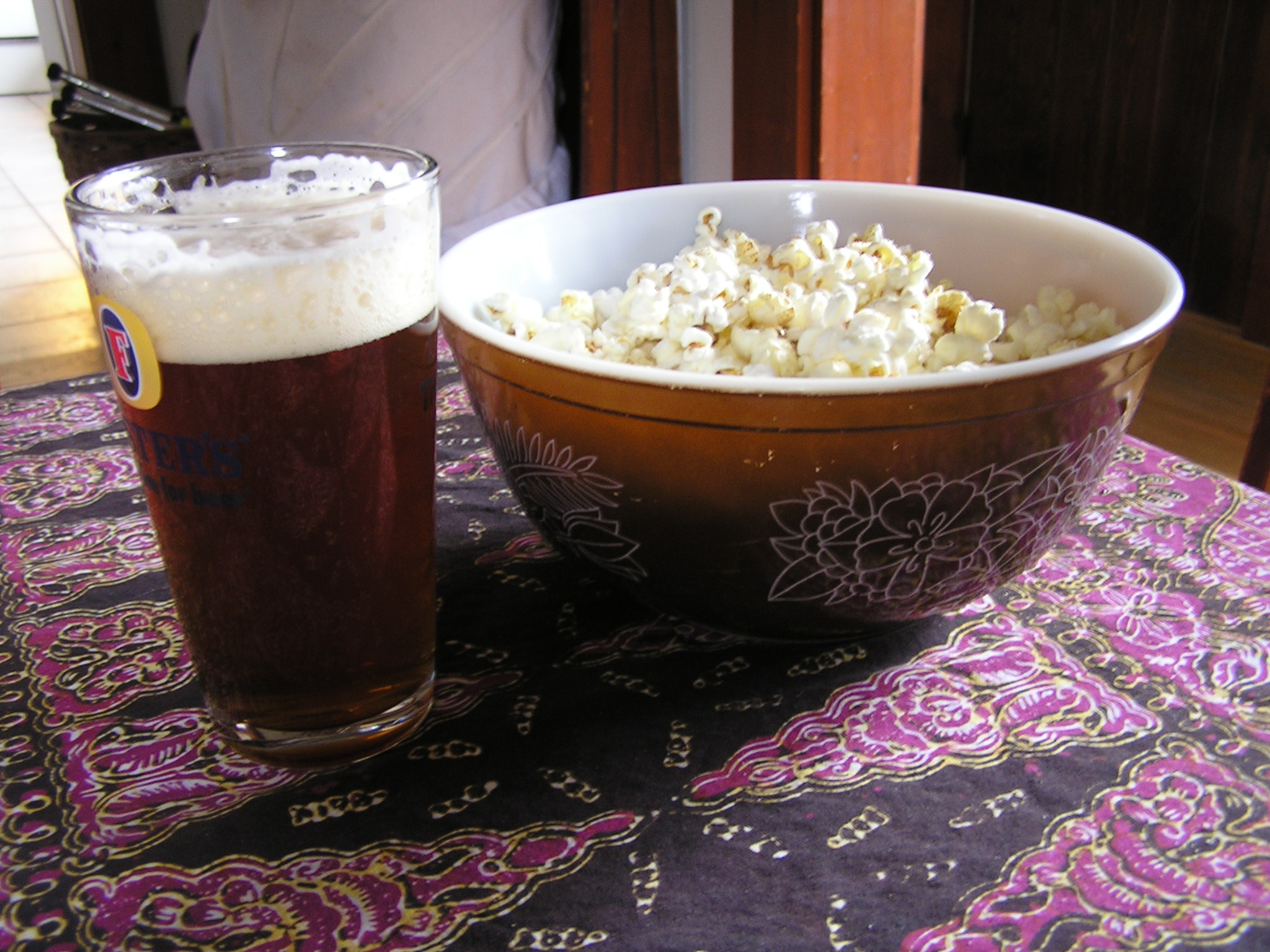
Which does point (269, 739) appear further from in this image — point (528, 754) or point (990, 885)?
point (990, 885)

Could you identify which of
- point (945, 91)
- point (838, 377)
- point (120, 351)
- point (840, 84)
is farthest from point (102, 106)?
point (838, 377)

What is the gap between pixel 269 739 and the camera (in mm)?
514

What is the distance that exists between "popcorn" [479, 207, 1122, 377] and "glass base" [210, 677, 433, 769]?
225 millimetres

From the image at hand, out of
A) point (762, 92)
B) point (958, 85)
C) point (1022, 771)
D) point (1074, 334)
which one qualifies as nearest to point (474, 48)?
point (762, 92)

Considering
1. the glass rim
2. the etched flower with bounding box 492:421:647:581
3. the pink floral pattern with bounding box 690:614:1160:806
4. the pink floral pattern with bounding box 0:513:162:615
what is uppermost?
the glass rim

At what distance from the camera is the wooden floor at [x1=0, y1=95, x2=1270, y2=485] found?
7.48ft

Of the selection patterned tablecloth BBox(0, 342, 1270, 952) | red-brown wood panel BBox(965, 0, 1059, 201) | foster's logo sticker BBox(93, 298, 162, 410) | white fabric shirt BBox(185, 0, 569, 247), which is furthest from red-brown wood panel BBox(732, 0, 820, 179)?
red-brown wood panel BBox(965, 0, 1059, 201)

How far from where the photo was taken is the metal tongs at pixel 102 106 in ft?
9.36

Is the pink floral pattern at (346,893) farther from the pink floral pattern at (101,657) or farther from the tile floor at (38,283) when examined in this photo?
the tile floor at (38,283)

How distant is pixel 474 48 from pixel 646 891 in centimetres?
181

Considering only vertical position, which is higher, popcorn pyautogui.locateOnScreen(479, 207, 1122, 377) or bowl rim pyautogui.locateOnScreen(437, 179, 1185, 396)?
bowl rim pyautogui.locateOnScreen(437, 179, 1185, 396)

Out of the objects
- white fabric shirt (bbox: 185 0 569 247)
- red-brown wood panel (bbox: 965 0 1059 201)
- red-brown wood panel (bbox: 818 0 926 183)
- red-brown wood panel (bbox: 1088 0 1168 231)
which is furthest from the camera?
red-brown wood panel (bbox: 965 0 1059 201)

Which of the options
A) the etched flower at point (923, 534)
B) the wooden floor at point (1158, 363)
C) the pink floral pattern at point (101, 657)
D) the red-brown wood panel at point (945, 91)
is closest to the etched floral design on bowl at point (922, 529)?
the etched flower at point (923, 534)

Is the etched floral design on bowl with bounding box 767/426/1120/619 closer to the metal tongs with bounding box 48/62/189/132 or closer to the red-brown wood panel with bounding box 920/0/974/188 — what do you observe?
the metal tongs with bounding box 48/62/189/132
